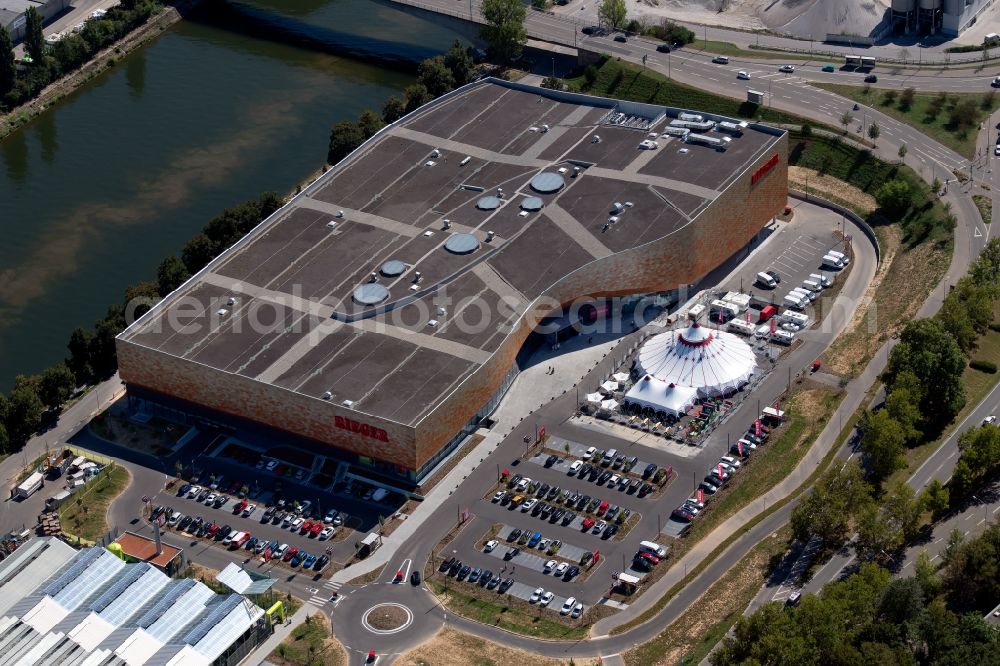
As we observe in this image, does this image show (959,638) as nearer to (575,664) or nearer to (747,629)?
(747,629)

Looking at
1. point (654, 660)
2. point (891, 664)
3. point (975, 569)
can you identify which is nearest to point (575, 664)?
point (654, 660)

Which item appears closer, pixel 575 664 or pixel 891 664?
pixel 891 664

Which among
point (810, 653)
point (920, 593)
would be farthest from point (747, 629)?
point (920, 593)

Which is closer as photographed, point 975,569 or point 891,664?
point 891,664

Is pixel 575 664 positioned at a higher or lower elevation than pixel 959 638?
lower

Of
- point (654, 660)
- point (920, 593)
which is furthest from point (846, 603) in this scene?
point (654, 660)

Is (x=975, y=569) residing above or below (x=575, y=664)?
above

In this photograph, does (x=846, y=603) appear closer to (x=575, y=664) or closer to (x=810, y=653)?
(x=810, y=653)
